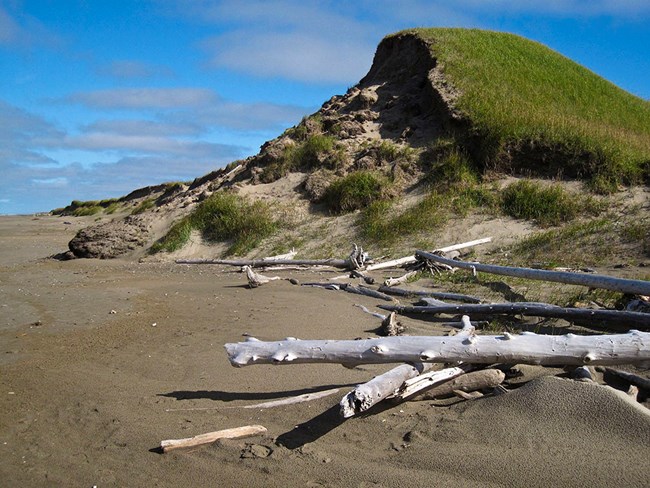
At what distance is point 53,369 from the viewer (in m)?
5.70

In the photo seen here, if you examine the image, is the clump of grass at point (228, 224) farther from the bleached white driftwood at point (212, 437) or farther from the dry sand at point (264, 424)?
the bleached white driftwood at point (212, 437)

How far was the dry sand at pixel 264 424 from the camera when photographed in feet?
11.1

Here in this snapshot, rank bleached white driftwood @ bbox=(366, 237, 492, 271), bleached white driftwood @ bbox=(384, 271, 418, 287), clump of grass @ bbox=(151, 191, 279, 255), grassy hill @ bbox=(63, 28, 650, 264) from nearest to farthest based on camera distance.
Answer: bleached white driftwood @ bbox=(384, 271, 418, 287) < bleached white driftwood @ bbox=(366, 237, 492, 271) < grassy hill @ bbox=(63, 28, 650, 264) < clump of grass @ bbox=(151, 191, 279, 255)

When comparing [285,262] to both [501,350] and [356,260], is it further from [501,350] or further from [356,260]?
[501,350]

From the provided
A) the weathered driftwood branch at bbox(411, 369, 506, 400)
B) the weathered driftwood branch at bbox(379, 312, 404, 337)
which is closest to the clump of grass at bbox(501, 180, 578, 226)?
the weathered driftwood branch at bbox(379, 312, 404, 337)

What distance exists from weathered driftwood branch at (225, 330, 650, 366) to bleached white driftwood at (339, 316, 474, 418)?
114 mm

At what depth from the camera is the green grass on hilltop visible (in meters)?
13.9

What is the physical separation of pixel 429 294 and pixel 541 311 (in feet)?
7.19

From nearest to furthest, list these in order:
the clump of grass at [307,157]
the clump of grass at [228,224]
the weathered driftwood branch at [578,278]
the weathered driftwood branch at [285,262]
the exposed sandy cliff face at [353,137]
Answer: the weathered driftwood branch at [578,278]
the weathered driftwood branch at [285,262]
the clump of grass at [228,224]
the exposed sandy cliff face at [353,137]
the clump of grass at [307,157]

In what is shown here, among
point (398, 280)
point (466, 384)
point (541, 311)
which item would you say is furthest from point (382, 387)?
point (398, 280)

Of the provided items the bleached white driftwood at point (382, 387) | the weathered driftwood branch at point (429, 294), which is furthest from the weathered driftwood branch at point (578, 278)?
the bleached white driftwood at point (382, 387)

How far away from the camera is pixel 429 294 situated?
27.1 feet

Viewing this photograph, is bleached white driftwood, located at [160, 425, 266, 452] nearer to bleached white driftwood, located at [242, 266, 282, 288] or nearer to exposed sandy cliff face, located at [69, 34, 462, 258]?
bleached white driftwood, located at [242, 266, 282, 288]

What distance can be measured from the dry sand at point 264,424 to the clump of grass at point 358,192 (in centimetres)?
827
